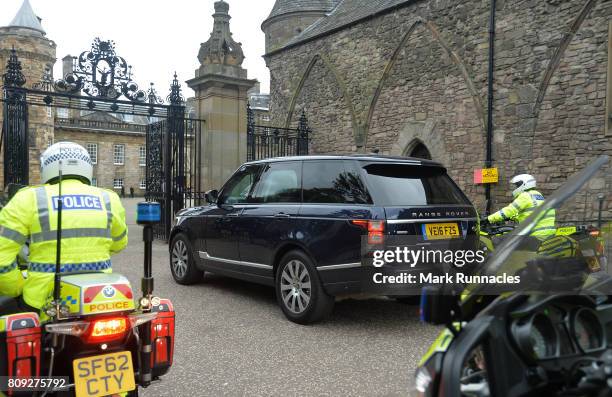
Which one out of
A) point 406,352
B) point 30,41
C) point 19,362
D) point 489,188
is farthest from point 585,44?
point 30,41

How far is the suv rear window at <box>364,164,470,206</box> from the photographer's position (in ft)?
17.7

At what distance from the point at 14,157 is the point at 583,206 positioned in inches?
470

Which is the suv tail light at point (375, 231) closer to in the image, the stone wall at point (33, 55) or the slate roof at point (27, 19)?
the stone wall at point (33, 55)

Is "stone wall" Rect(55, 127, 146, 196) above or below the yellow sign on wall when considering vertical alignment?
above

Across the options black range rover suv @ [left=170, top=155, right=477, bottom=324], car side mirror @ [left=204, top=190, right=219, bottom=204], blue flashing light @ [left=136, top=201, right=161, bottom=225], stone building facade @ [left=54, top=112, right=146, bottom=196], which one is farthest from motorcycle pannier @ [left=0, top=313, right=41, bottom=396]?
stone building facade @ [left=54, top=112, right=146, bottom=196]

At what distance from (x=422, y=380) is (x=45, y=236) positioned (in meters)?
2.14

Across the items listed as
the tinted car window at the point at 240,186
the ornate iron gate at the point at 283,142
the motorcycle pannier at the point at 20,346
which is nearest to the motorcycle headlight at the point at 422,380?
the motorcycle pannier at the point at 20,346

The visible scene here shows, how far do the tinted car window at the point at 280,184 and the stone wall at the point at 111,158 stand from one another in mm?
52320

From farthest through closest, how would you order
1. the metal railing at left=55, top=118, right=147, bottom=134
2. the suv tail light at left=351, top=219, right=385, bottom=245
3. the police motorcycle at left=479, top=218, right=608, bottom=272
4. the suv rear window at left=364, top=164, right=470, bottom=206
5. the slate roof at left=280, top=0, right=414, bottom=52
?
the metal railing at left=55, top=118, right=147, bottom=134 < the slate roof at left=280, top=0, right=414, bottom=52 < the suv rear window at left=364, top=164, right=470, bottom=206 < the suv tail light at left=351, top=219, right=385, bottom=245 < the police motorcycle at left=479, top=218, right=608, bottom=272

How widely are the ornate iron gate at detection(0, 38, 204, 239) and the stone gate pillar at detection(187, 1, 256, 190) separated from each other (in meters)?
0.35

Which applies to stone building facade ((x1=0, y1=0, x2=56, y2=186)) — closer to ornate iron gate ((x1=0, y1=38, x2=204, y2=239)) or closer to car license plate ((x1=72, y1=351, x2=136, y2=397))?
ornate iron gate ((x1=0, y1=38, x2=204, y2=239))

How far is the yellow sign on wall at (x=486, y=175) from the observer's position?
13.8 meters

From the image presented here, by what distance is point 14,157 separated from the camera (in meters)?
11.5

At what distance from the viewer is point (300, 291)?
575 centimetres
